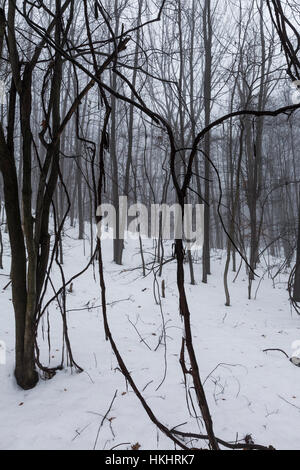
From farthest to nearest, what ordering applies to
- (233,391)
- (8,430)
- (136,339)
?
1. (136,339)
2. (233,391)
3. (8,430)

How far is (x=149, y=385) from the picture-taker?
240 centimetres

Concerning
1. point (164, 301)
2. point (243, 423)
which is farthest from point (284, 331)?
A: point (243, 423)

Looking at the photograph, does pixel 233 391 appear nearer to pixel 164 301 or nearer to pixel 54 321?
pixel 54 321

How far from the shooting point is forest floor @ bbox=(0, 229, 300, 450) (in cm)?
180

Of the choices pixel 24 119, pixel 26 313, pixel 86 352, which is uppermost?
pixel 24 119

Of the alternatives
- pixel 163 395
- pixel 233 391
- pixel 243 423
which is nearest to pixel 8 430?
pixel 163 395

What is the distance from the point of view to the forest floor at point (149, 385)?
1.80 m

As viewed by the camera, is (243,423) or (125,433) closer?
(125,433)

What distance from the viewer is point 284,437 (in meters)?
1.86

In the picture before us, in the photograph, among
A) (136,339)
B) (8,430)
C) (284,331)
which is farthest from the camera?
(284,331)

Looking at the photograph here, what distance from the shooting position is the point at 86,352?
2932 mm

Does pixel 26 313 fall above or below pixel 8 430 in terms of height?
above

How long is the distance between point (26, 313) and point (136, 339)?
180 centimetres

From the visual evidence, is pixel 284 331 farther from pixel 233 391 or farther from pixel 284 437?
pixel 284 437
